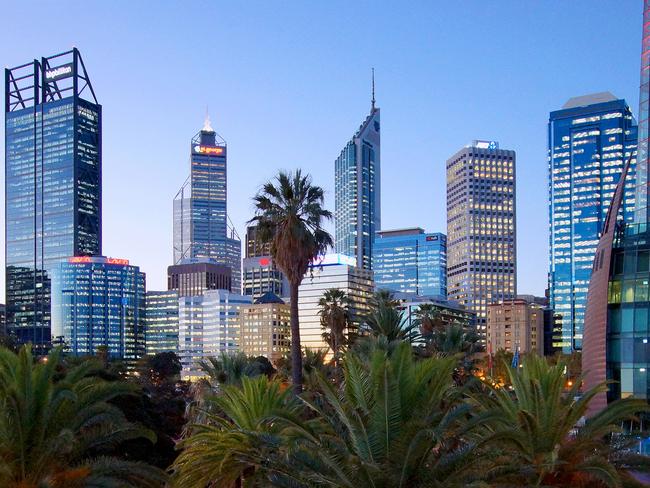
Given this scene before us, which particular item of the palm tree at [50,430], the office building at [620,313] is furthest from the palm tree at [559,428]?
the office building at [620,313]

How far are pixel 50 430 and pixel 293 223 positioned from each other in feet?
64.2

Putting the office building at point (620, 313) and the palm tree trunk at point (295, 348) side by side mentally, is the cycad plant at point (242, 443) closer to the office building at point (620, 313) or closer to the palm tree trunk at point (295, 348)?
the palm tree trunk at point (295, 348)

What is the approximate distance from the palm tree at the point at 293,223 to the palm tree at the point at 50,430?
1746 cm

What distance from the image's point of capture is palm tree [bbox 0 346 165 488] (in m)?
18.4

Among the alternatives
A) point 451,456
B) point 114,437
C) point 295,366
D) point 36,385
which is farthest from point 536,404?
point 295,366

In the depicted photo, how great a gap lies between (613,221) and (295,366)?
2772cm

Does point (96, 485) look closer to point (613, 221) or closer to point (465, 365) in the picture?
point (465, 365)

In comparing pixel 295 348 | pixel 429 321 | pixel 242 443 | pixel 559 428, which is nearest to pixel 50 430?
pixel 242 443

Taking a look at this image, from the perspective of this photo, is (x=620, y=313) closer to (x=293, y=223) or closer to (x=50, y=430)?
(x=293, y=223)

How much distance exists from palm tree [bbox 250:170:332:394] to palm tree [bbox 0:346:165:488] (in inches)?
687

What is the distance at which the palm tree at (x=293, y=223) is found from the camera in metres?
37.8

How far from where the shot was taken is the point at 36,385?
19.1 meters

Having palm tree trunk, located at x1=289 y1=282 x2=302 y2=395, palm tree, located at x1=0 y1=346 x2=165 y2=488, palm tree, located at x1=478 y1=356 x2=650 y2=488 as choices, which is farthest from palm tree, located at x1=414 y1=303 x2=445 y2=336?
palm tree, located at x1=0 y1=346 x2=165 y2=488

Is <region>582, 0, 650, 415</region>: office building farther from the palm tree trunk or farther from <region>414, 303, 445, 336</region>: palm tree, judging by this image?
<region>414, 303, 445, 336</region>: palm tree
